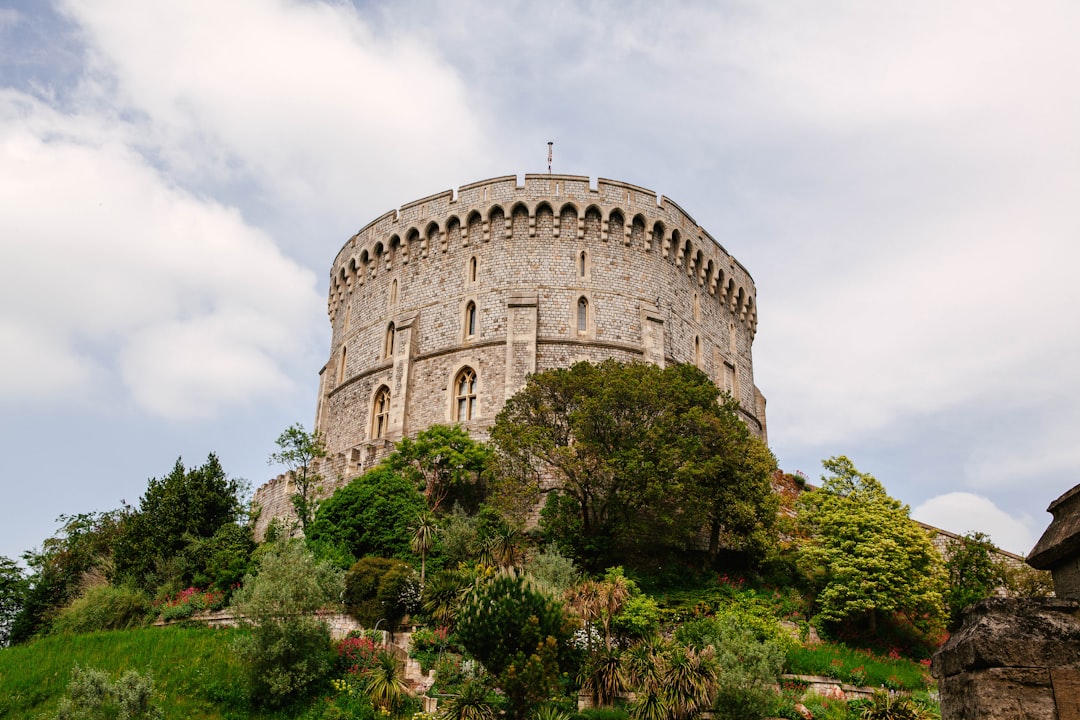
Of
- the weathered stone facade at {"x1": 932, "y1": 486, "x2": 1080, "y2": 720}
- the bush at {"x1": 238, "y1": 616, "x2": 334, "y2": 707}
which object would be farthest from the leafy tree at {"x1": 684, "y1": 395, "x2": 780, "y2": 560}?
the weathered stone facade at {"x1": 932, "y1": 486, "x2": 1080, "y2": 720}

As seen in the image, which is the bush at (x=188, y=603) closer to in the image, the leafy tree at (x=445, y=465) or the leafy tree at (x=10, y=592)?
the leafy tree at (x=445, y=465)

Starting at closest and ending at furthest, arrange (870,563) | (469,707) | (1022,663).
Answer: (1022,663), (469,707), (870,563)

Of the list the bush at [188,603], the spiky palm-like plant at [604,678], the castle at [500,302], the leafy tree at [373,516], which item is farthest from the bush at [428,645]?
the castle at [500,302]

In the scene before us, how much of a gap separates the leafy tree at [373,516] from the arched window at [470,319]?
842 centimetres

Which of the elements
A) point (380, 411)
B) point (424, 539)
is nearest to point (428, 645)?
point (424, 539)

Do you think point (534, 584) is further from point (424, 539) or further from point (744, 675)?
point (424, 539)

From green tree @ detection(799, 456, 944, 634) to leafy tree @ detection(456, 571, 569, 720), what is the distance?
10.5m

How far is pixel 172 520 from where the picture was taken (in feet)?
107

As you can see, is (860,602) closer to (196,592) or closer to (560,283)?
(560,283)

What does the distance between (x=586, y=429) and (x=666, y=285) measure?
1343 centimetres

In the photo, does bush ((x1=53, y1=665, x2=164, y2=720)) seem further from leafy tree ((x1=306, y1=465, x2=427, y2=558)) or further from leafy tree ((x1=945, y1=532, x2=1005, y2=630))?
leafy tree ((x1=945, y1=532, x2=1005, y2=630))

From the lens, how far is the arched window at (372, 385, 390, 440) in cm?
3788

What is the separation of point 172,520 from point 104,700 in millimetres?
16409

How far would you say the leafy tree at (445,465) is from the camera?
29.8 m
